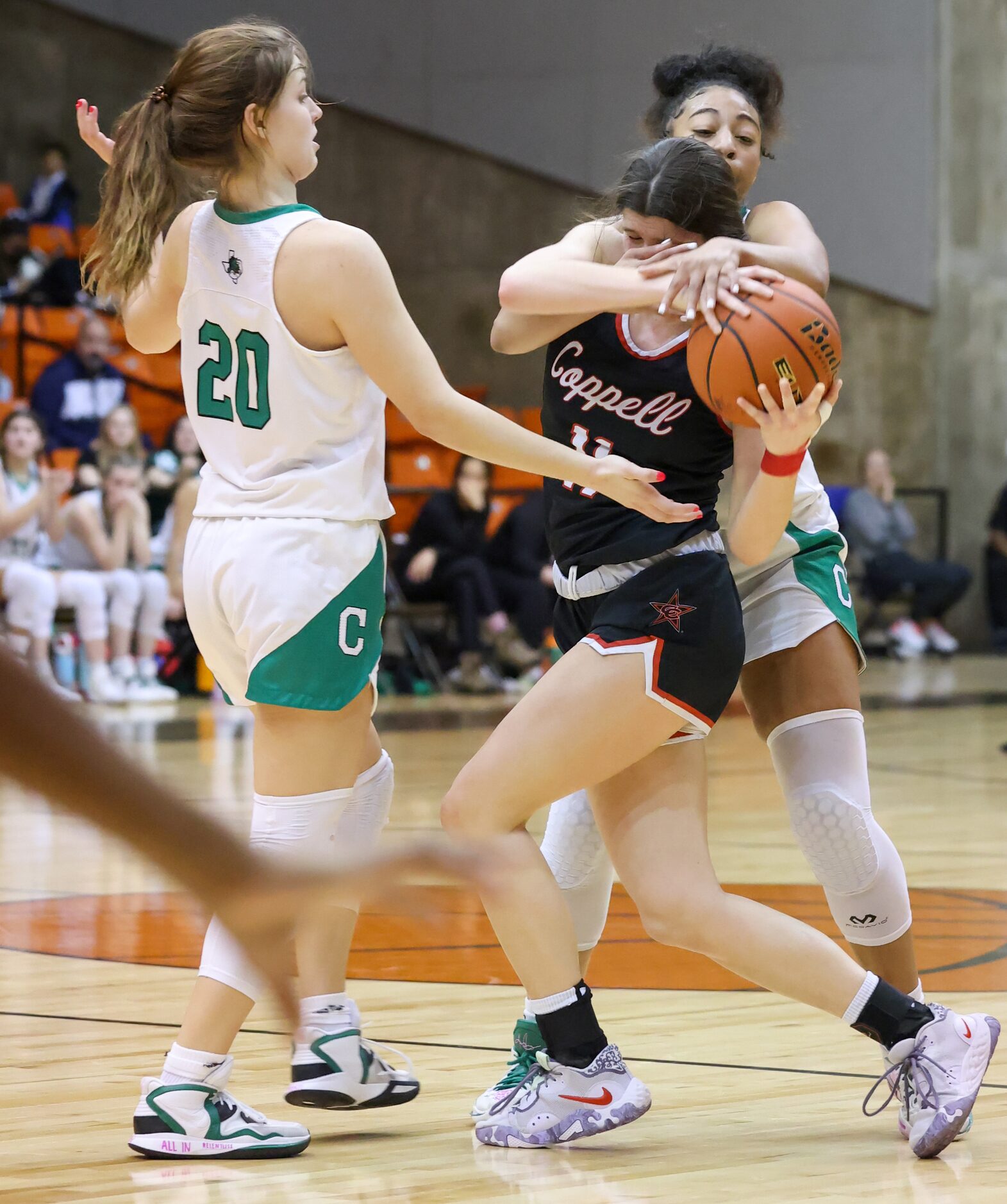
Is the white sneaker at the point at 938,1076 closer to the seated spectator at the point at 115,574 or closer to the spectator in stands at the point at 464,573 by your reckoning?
the seated spectator at the point at 115,574

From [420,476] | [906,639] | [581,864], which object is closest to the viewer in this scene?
[581,864]

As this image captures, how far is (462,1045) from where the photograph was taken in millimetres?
3252

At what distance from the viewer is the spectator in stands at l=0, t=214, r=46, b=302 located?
1284 centimetres

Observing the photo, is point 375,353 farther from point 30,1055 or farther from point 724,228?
point 30,1055

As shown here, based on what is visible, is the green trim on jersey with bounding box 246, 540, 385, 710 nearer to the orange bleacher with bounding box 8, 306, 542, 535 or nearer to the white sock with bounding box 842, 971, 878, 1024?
the white sock with bounding box 842, 971, 878, 1024

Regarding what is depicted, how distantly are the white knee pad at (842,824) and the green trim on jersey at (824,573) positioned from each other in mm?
158

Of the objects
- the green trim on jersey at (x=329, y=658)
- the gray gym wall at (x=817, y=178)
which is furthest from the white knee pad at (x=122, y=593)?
the green trim on jersey at (x=329, y=658)

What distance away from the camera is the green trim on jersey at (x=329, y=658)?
8.30 feet

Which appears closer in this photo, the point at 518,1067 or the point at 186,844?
the point at 186,844

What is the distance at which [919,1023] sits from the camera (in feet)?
8.52

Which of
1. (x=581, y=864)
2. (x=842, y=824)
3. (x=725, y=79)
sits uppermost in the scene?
(x=725, y=79)

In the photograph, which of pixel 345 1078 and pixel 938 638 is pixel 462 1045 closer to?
pixel 345 1078

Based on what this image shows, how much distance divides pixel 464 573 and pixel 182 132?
29.5 feet

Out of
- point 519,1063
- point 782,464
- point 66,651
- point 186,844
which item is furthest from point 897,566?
point 186,844
